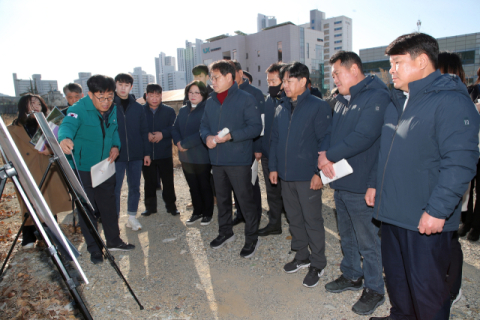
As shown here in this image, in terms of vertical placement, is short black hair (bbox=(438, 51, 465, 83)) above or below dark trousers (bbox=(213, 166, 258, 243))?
above

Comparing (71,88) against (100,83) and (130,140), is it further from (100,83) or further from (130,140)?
(100,83)

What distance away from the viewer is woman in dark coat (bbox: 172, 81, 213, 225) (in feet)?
14.7

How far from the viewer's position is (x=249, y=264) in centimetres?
334

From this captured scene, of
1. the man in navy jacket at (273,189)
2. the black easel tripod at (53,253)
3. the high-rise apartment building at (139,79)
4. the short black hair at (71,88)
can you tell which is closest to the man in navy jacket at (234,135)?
the man in navy jacket at (273,189)

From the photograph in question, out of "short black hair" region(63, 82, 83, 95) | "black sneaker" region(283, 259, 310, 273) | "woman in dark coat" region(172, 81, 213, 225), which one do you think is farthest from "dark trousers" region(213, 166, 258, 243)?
"short black hair" region(63, 82, 83, 95)

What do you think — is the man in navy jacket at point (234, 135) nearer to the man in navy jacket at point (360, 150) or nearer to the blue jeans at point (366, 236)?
the man in navy jacket at point (360, 150)

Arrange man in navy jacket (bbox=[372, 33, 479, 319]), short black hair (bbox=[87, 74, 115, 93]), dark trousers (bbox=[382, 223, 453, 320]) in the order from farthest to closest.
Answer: short black hair (bbox=[87, 74, 115, 93]), dark trousers (bbox=[382, 223, 453, 320]), man in navy jacket (bbox=[372, 33, 479, 319])

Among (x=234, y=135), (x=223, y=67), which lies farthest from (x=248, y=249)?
(x=223, y=67)

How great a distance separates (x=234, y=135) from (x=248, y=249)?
51.8 inches

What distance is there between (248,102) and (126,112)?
197cm

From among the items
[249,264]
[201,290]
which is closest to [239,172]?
[249,264]

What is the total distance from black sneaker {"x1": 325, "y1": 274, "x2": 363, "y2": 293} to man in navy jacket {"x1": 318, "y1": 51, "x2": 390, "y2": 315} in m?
0.22

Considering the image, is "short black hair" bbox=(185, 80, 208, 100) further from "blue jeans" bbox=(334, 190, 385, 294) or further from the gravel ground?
"blue jeans" bbox=(334, 190, 385, 294)

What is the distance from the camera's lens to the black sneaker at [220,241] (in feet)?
12.3
